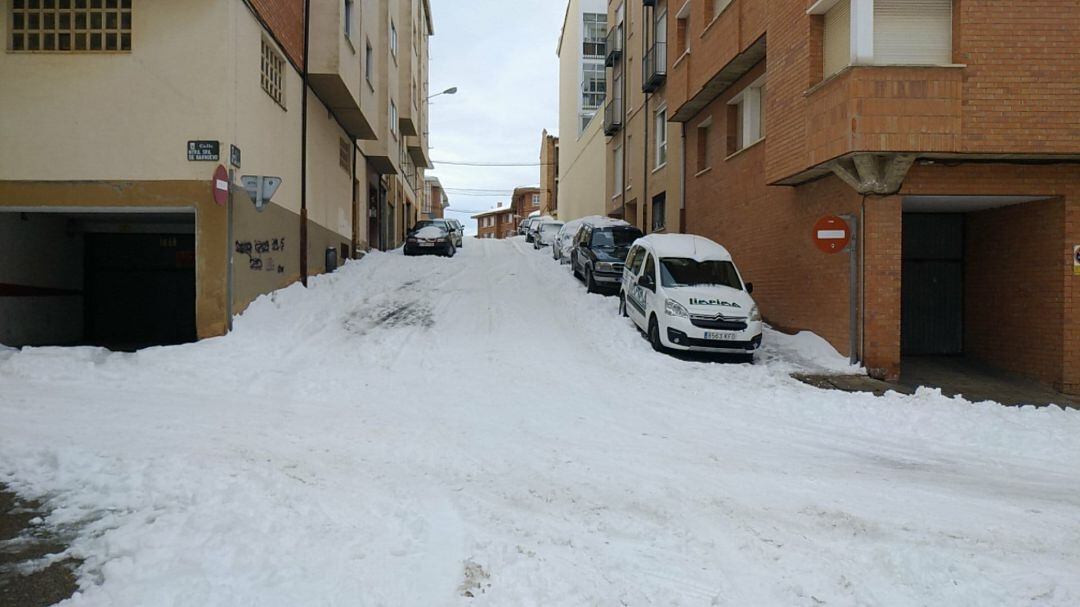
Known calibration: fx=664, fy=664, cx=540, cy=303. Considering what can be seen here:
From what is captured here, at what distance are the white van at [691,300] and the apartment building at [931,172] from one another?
5.19 feet

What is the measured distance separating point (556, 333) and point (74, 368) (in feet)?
25.7

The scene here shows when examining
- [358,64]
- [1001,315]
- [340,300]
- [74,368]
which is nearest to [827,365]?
[1001,315]

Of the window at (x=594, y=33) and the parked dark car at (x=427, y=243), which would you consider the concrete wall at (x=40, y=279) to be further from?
the window at (x=594, y=33)

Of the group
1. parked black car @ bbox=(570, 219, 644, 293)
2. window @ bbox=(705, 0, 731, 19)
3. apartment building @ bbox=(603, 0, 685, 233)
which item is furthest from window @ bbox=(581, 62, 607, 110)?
window @ bbox=(705, 0, 731, 19)

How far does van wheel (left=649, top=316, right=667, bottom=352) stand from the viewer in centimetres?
1202

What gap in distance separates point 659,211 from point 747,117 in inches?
281

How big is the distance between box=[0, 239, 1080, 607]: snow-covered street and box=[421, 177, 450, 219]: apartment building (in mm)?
64409

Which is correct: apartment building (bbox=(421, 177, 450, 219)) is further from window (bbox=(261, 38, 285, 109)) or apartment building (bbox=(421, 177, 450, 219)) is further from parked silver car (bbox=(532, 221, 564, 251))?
window (bbox=(261, 38, 285, 109))

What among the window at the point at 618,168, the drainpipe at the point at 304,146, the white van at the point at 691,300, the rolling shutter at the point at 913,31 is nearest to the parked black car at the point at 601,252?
the white van at the point at 691,300

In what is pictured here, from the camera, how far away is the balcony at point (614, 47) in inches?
1112

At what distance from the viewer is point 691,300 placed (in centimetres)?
1169

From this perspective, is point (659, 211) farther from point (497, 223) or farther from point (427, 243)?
point (497, 223)

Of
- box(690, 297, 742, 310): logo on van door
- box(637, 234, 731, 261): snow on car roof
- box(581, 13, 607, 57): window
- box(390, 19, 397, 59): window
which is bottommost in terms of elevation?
box(690, 297, 742, 310): logo on van door

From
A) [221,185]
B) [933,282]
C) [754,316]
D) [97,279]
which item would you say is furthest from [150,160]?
[933,282]
